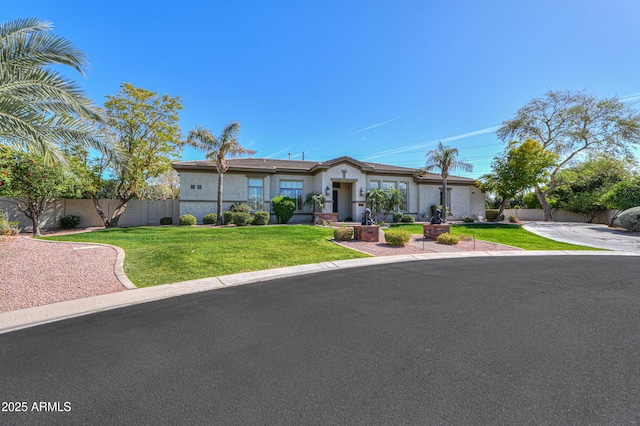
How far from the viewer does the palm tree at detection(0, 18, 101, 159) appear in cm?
626

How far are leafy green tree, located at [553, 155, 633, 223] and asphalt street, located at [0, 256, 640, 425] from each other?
25911mm

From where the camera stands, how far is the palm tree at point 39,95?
6262 millimetres

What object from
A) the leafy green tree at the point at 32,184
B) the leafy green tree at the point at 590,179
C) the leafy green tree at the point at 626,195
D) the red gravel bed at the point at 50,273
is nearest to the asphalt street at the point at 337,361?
the red gravel bed at the point at 50,273

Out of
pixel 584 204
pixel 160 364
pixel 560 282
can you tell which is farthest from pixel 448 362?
pixel 584 204

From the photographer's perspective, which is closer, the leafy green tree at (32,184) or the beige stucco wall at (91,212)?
the leafy green tree at (32,184)

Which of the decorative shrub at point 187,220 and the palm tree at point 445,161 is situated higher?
the palm tree at point 445,161

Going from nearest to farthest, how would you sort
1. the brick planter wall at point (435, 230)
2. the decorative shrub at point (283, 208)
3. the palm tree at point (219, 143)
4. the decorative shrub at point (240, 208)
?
the brick planter wall at point (435, 230), the palm tree at point (219, 143), the decorative shrub at point (283, 208), the decorative shrub at point (240, 208)

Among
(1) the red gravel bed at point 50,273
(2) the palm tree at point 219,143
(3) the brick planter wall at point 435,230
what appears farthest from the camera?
(2) the palm tree at point 219,143

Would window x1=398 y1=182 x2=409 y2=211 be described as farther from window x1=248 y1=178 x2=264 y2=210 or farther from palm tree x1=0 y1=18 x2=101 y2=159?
palm tree x1=0 y1=18 x2=101 y2=159

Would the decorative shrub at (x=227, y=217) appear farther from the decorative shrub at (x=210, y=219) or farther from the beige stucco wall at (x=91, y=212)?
the beige stucco wall at (x=91, y=212)

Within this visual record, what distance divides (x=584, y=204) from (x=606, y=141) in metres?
5.89

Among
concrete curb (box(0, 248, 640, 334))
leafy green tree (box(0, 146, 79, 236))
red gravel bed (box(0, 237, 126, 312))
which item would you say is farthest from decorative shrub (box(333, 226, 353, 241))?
leafy green tree (box(0, 146, 79, 236))

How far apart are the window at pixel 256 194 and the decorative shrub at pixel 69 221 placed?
35.7 feet

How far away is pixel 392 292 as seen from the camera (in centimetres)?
539
